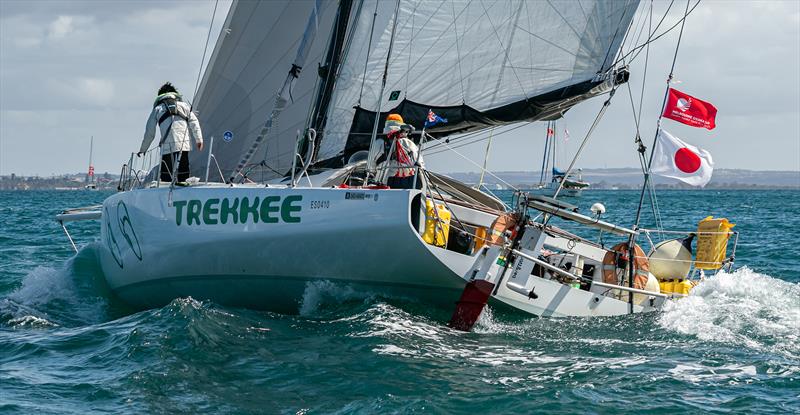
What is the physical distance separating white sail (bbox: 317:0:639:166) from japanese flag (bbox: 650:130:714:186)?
1.19 m

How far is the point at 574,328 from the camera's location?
861 centimetres

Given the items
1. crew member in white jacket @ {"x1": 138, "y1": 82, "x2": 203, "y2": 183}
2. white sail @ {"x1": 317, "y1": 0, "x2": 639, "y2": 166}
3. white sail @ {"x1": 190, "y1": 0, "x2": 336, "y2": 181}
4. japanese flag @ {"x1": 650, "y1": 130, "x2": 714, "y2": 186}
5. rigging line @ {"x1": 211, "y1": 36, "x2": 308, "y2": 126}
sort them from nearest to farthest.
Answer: white sail @ {"x1": 317, "y1": 0, "x2": 639, "y2": 166}, crew member in white jacket @ {"x1": 138, "y1": 82, "x2": 203, "y2": 183}, japanese flag @ {"x1": 650, "y1": 130, "x2": 714, "y2": 186}, white sail @ {"x1": 190, "y1": 0, "x2": 336, "y2": 181}, rigging line @ {"x1": 211, "y1": 36, "x2": 308, "y2": 126}

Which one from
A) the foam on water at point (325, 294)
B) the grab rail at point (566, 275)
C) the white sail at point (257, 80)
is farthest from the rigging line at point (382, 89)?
the grab rail at point (566, 275)

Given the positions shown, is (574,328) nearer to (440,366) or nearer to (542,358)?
(542,358)

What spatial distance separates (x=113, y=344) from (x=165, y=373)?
4.09ft

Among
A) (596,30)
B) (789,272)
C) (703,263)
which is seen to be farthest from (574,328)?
(789,272)

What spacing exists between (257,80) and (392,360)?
5.96 meters

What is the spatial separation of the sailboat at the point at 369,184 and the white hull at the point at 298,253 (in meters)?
0.02

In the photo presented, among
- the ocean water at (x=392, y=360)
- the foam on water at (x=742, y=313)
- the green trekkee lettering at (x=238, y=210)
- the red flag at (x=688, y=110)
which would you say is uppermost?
the red flag at (x=688, y=110)

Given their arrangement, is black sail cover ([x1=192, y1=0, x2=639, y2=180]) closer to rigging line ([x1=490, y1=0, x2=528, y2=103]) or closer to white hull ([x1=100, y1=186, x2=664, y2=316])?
rigging line ([x1=490, y1=0, x2=528, y2=103])

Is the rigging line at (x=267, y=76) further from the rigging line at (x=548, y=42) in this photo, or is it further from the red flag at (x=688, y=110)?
the red flag at (x=688, y=110)

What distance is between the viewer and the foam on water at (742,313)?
27.0 ft

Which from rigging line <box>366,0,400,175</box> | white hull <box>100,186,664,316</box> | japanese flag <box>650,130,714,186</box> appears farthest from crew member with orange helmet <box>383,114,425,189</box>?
japanese flag <box>650,130,714,186</box>

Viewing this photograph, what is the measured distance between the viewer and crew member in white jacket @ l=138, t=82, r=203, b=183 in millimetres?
10406
